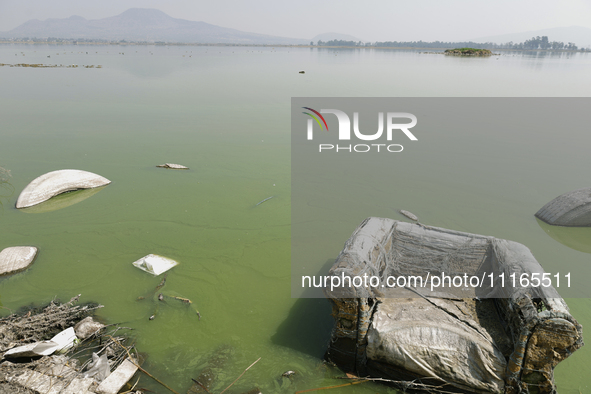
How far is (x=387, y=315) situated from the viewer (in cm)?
297

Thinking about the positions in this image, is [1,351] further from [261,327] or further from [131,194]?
[131,194]

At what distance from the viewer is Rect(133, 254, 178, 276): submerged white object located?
4.54 metres

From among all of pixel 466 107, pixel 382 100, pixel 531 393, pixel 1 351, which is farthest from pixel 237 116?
pixel 531 393

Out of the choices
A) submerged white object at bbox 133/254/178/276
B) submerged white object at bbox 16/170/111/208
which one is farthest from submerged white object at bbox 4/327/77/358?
submerged white object at bbox 16/170/111/208

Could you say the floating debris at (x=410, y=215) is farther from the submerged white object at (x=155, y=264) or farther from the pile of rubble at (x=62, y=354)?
the pile of rubble at (x=62, y=354)

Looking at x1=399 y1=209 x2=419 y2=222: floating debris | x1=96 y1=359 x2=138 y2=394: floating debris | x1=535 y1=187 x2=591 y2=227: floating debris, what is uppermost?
x1=535 y1=187 x2=591 y2=227: floating debris

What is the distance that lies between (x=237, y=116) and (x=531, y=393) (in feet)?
37.6

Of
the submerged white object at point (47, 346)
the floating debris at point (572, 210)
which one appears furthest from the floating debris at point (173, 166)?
the floating debris at point (572, 210)

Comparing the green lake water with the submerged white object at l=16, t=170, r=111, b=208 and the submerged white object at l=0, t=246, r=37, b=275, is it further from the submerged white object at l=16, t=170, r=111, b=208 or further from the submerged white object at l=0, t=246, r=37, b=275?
the submerged white object at l=16, t=170, r=111, b=208

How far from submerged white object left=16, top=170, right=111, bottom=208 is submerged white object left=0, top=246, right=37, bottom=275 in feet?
5.90

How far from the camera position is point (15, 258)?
182 inches

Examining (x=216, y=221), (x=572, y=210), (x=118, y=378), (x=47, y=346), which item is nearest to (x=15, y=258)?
(x=47, y=346)

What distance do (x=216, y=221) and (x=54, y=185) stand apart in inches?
126

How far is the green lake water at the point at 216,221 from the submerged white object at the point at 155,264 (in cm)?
15
